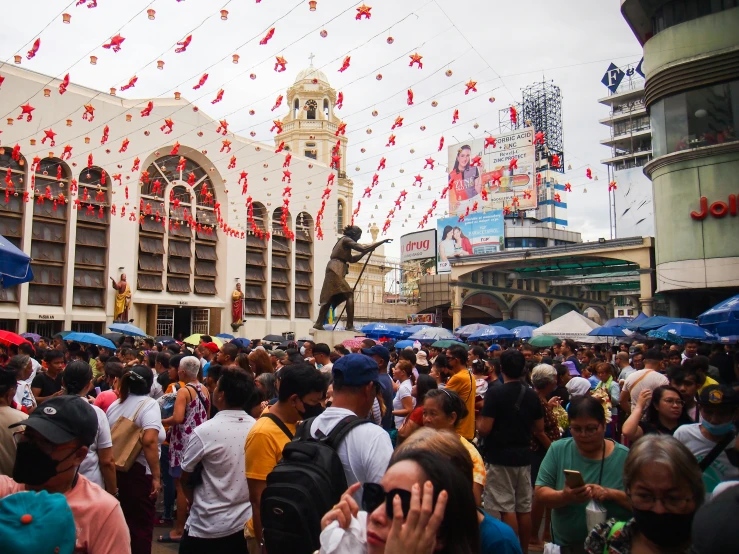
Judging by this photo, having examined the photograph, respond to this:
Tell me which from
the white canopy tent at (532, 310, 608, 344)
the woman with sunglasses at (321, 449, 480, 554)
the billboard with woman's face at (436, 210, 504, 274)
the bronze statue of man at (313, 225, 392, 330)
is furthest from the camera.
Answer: the billboard with woman's face at (436, 210, 504, 274)

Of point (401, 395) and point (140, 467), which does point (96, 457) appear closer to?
point (140, 467)

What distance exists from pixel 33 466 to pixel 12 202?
2868 centimetres

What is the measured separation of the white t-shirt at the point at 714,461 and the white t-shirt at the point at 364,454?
1.68 meters

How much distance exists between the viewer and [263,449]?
340 cm

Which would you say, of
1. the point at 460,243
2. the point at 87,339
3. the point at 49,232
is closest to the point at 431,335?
the point at 87,339

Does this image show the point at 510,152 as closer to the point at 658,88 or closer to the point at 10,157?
the point at 658,88

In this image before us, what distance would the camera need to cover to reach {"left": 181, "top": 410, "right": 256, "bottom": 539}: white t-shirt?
145 inches

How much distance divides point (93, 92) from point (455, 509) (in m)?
32.2

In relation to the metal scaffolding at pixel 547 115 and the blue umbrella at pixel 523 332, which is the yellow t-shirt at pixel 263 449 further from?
the metal scaffolding at pixel 547 115

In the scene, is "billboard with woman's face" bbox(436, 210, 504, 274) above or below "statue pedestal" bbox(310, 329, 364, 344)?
above

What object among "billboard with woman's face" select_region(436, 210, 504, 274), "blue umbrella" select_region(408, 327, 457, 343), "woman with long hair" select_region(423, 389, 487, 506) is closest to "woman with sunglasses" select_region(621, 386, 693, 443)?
"woman with long hair" select_region(423, 389, 487, 506)

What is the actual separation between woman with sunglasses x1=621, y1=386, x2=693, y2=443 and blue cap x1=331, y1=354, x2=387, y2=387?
2279mm

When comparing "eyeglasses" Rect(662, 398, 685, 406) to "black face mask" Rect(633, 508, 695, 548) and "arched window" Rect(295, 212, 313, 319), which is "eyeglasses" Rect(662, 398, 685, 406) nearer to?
"black face mask" Rect(633, 508, 695, 548)

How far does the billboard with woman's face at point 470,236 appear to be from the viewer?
45.6m
